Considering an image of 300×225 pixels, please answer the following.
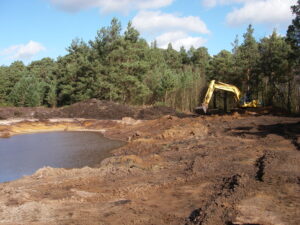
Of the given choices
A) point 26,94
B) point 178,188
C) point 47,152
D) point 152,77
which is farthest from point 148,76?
point 178,188

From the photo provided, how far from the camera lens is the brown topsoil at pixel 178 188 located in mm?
4980

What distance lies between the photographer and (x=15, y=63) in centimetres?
4978

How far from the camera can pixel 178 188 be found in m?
6.66

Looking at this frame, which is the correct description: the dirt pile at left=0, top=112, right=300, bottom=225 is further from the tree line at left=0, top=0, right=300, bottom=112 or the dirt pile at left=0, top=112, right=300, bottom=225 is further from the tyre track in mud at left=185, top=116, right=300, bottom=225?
the tree line at left=0, top=0, right=300, bottom=112

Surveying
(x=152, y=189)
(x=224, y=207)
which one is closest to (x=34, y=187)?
(x=152, y=189)

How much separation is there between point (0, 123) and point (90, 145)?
28.8ft

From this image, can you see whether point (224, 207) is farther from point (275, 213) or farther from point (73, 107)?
point (73, 107)

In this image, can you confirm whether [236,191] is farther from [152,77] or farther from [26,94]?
[26,94]

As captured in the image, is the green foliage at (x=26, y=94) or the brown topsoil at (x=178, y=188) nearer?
the brown topsoil at (x=178, y=188)

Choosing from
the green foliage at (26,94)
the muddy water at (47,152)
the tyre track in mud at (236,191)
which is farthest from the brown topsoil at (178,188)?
the green foliage at (26,94)

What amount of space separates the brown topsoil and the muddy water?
1285 millimetres

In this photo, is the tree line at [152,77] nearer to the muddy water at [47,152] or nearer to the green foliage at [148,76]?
the green foliage at [148,76]

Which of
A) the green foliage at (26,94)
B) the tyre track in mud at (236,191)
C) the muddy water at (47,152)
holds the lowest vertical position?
the muddy water at (47,152)

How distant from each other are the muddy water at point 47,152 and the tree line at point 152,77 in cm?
1040
